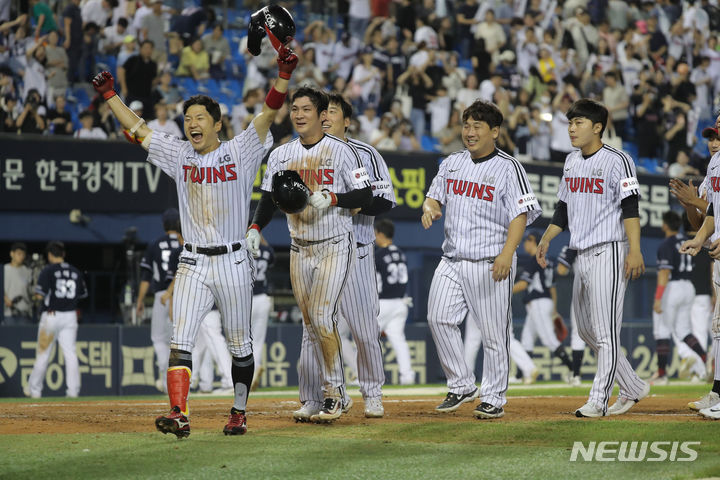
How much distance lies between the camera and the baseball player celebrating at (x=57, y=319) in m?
12.6

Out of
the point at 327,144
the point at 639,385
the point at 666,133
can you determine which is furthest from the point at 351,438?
the point at 666,133

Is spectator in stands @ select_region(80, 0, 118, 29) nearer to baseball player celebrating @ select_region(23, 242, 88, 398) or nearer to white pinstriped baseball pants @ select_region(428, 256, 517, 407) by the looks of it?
baseball player celebrating @ select_region(23, 242, 88, 398)

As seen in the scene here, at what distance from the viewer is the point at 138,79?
15555 millimetres

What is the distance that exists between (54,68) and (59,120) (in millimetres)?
1185

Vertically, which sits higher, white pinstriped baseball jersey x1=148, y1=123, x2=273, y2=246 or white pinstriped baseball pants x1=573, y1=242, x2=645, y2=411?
white pinstriped baseball jersey x1=148, y1=123, x2=273, y2=246

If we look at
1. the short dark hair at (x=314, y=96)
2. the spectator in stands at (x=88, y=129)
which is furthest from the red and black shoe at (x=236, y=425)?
the spectator in stands at (x=88, y=129)

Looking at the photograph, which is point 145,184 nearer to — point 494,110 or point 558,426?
point 494,110

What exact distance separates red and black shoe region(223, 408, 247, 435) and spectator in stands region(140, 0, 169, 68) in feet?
36.9

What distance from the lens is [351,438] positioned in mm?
5969

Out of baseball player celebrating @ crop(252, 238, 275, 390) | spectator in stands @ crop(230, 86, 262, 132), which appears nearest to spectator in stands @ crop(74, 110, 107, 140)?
spectator in stands @ crop(230, 86, 262, 132)

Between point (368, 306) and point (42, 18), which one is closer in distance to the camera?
point (368, 306)

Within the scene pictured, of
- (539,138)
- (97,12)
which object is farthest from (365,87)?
(97,12)

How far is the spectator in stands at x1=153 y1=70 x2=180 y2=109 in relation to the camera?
15586mm

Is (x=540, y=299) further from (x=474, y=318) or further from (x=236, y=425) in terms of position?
(x=236, y=425)
